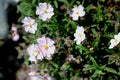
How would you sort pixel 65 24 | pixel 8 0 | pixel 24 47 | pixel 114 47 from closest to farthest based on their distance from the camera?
pixel 114 47 → pixel 65 24 → pixel 24 47 → pixel 8 0

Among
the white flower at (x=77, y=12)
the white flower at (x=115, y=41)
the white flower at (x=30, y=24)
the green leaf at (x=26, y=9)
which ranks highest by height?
the green leaf at (x=26, y=9)

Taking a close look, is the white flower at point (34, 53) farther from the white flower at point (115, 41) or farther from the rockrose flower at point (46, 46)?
the white flower at point (115, 41)

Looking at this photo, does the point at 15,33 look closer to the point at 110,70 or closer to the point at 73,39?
the point at 73,39

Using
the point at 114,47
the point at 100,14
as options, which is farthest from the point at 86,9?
the point at 114,47

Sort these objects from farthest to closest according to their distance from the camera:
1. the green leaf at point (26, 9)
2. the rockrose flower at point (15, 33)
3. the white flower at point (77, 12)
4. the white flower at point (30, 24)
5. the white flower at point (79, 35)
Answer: the rockrose flower at point (15, 33), the green leaf at point (26, 9), the white flower at point (30, 24), the white flower at point (77, 12), the white flower at point (79, 35)

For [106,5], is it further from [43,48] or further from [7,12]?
[7,12]

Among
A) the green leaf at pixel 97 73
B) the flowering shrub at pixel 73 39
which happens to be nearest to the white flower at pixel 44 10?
the flowering shrub at pixel 73 39

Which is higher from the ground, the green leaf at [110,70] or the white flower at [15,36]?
the white flower at [15,36]

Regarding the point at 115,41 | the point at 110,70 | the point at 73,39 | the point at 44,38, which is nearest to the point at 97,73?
the point at 110,70
